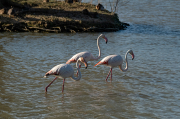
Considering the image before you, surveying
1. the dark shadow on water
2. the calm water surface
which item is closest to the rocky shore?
the dark shadow on water

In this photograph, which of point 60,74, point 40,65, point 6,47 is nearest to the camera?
point 60,74

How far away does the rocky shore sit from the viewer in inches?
743

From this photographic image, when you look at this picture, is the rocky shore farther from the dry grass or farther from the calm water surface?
the calm water surface

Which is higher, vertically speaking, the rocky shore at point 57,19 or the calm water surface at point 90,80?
the rocky shore at point 57,19

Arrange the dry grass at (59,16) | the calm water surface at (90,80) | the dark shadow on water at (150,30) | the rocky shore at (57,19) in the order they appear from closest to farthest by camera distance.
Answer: the calm water surface at (90,80) → the rocky shore at (57,19) → the dry grass at (59,16) → the dark shadow on water at (150,30)

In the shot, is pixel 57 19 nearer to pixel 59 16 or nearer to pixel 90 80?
pixel 59 16

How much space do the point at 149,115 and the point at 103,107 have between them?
4.11 feet

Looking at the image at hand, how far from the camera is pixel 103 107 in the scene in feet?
25.1

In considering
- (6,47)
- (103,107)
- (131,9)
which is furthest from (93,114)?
(131,9)

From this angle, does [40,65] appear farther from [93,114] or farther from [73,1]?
[73,1]

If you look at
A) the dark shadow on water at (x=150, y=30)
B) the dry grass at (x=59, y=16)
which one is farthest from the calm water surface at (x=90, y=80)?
the dry grass at (x=59, y=16)

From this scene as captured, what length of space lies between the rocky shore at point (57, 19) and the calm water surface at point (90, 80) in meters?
0.92

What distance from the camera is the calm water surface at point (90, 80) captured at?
7.44m

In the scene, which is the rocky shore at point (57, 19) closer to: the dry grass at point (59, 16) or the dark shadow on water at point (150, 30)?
the dry grass at point (59, 16)
